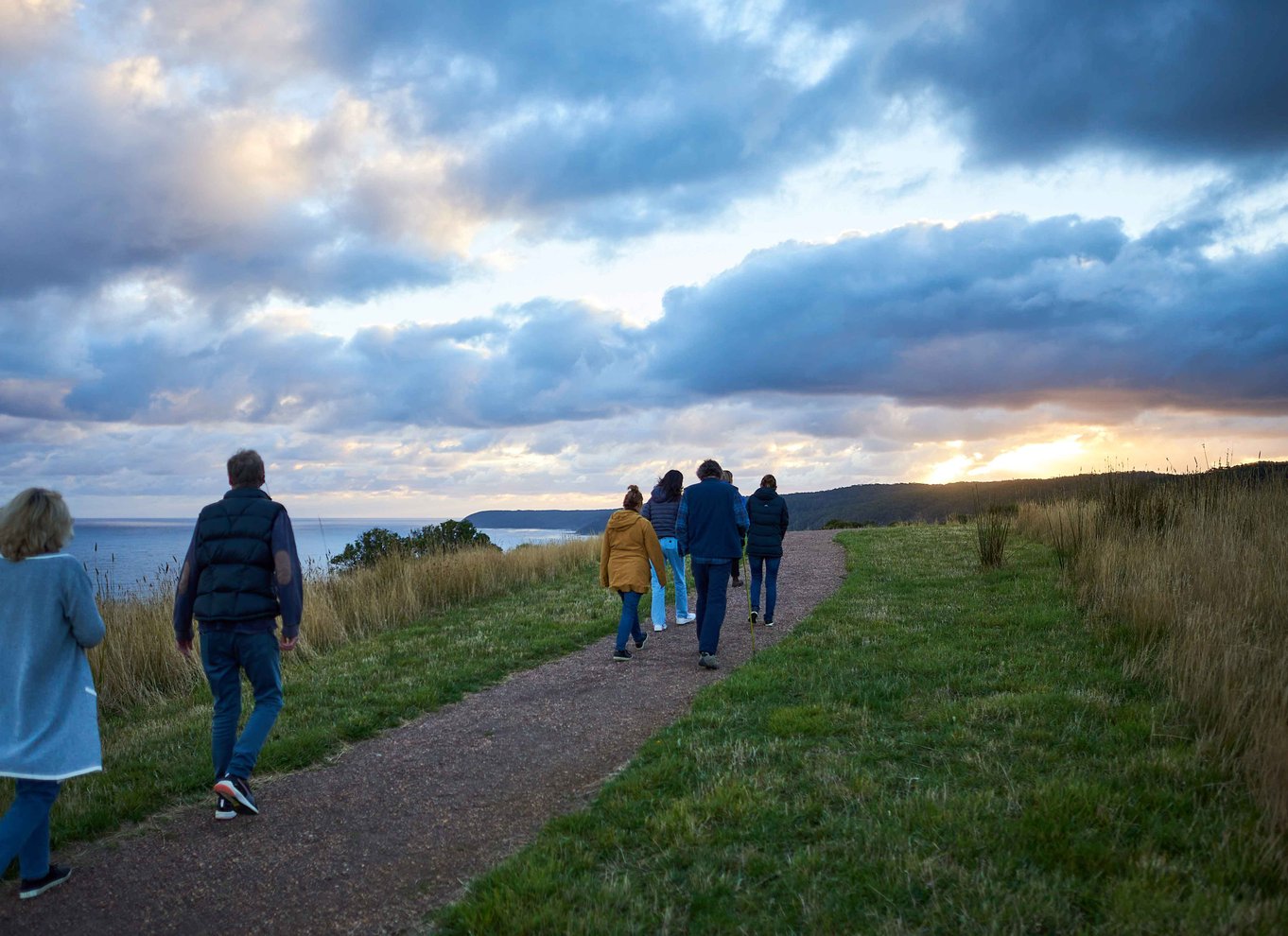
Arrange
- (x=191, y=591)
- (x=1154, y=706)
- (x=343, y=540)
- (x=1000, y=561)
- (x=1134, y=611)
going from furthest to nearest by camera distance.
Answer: (x=343, y=540), (x=1000, y=561), (x=1134, y=611), (x=1154, y=706), (x=191, y=591)

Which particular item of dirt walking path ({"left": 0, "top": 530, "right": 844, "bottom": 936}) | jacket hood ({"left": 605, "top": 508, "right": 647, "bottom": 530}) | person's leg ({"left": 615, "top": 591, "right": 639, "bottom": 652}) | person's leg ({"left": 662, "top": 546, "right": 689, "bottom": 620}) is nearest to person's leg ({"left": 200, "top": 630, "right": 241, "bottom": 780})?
dirt walking path ({"left": 0, "top": 530, "right": 844, "bottom": 936})

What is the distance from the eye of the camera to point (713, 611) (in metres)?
9.90

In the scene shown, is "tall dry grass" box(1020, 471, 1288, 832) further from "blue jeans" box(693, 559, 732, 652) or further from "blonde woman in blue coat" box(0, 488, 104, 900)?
"blonde woman in blue coat" box(0, 488, 104, 900)

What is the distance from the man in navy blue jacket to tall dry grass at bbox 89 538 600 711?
5.62 m

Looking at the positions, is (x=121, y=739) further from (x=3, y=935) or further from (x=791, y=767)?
(x=791, y=767)

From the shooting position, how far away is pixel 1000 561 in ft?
54.9

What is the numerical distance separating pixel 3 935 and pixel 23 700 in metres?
1.15

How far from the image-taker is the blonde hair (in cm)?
463

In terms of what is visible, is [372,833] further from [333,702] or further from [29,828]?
[333,702]

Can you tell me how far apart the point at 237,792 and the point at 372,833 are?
94cm

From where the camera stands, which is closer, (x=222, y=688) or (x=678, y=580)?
(x=222, y=688)

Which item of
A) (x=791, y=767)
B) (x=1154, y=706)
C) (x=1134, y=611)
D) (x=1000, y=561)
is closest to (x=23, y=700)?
(x=791, y=767)

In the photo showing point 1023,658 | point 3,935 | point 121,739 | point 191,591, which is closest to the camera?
point 3,935

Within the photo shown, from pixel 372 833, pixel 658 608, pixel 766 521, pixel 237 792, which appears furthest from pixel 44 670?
pixel 766 521
